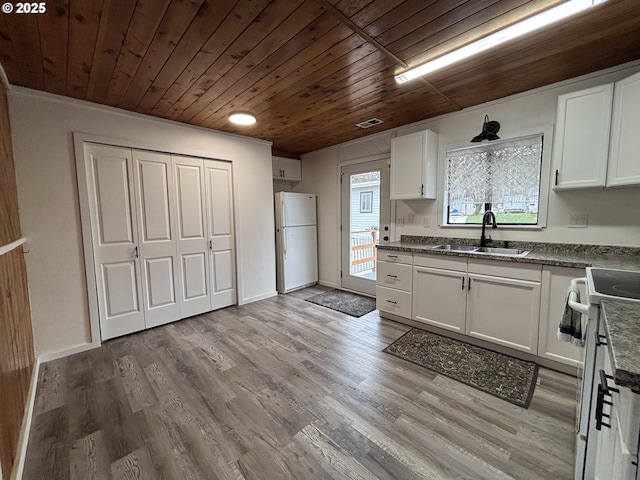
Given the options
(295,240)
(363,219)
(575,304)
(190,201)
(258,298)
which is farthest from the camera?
(295,240)

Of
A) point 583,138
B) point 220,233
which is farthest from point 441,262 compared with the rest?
point 220,233

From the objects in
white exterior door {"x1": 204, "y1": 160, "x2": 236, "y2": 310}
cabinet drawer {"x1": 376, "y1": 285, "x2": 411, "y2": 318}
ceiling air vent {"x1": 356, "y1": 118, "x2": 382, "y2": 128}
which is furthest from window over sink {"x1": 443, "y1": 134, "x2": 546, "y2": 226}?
white exterior door {"x1": 204, "y1": 160, "x2": 236, "y2": 310}

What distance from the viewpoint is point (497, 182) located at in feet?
9.18

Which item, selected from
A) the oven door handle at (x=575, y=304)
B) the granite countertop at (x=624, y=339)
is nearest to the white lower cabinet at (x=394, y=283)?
the oven door handle at (x=575, y=304)

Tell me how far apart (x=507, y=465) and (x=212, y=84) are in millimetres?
3214

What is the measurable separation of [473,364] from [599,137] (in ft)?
6.55

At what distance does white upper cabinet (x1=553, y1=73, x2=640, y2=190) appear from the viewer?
1.83 meters

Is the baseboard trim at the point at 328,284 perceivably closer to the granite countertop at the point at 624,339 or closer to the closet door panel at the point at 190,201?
the closet door panel at the point at 190,201

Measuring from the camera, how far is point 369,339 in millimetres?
2682

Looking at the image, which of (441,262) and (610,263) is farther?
(441,262)

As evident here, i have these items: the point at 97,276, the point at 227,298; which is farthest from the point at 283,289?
the point at 97,276

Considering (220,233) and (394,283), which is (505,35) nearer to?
(394,283)

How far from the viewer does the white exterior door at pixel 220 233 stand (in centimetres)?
343

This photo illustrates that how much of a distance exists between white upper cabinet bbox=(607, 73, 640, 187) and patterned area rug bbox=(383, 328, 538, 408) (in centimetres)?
158
